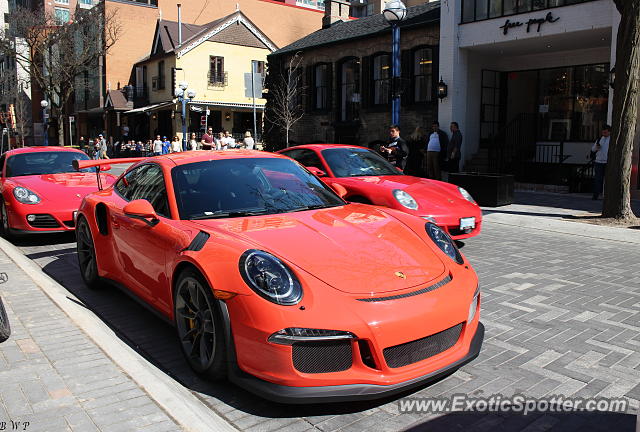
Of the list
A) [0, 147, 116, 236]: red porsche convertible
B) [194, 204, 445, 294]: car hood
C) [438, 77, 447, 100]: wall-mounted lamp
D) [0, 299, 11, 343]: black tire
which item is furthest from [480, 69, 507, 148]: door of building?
[0, 299, 11, 343]: black tire

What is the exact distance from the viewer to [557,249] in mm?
7961

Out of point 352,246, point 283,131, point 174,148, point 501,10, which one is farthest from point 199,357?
point 174,148

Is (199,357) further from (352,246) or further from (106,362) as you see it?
(352,246)

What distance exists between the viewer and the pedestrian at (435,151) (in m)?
16.9

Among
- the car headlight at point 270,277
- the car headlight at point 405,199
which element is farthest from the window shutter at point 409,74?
the car headlight at point 270,277

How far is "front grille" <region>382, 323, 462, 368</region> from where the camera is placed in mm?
3051

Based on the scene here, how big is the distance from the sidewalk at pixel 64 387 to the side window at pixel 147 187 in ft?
3.75

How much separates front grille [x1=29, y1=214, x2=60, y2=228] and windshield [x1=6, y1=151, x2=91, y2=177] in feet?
4.79

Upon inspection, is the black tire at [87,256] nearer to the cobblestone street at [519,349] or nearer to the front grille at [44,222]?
the cobblestone street at [519,349]

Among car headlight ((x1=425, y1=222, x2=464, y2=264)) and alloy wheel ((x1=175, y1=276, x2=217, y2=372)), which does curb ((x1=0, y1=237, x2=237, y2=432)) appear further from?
car headlight ((x1=425, y1=222, x2=464, y2=264))

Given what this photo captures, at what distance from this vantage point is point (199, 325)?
3561 millimetres

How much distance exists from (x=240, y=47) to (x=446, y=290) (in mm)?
41421

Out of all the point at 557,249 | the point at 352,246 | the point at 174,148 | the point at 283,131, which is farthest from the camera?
the point at 174,148

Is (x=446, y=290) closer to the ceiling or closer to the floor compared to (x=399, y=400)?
closer to the ceiling
